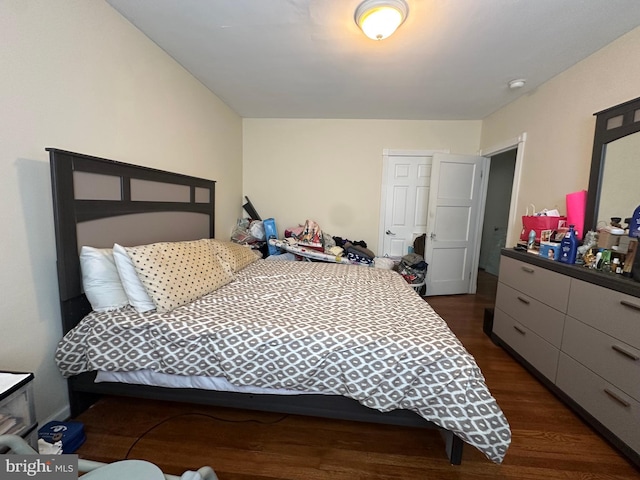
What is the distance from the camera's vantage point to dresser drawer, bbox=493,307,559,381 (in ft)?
5.74

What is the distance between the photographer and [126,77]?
1.73m

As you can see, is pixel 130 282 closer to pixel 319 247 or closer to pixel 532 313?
pixel 319 247

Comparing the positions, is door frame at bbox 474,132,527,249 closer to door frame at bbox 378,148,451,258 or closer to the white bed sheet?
door frame at bbox 378,148,451,258

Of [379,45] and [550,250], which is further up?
[379,45]

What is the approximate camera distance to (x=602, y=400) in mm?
1401

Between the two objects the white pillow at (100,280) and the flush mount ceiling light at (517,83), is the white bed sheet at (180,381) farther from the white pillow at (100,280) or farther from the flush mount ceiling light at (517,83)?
the flush mount ceiling light at (517,83)

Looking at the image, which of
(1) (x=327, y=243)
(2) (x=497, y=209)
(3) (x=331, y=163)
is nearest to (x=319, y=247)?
(1) (x=327, y=243)

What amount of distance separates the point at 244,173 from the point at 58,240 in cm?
264

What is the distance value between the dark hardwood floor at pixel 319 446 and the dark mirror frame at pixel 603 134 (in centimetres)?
139

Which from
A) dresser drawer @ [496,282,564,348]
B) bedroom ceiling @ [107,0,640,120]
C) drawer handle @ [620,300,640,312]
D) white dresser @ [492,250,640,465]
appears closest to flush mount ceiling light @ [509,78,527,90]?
bedroom ceiling @ [107,0,640,120]

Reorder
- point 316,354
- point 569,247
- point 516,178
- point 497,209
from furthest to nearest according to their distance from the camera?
1. point 497,209
2. point 516,178
3. point 569,247
4. point 316,354

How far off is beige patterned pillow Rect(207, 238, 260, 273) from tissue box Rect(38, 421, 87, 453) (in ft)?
4.01

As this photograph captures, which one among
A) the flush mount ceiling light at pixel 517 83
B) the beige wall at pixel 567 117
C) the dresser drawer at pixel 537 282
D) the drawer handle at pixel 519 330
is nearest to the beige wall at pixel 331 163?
the beige wall at pixel 567 117

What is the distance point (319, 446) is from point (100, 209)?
5.85 ft
